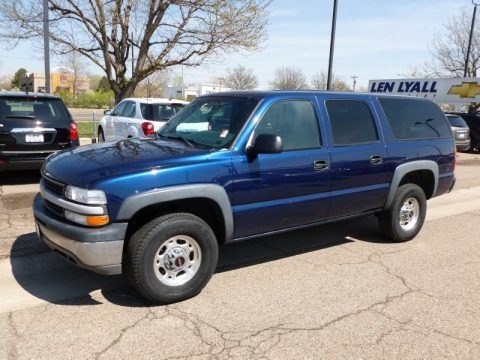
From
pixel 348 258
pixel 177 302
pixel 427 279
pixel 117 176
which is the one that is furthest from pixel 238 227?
pixel 427 279

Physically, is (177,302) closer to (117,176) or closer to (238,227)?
(238,227)

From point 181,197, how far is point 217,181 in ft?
1.16

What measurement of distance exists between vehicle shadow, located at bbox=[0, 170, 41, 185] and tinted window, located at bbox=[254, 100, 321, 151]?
19.2 ft

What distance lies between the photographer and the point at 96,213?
339cm

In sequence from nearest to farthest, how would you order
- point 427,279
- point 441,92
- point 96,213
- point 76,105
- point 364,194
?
point 96,213, point 427,279, point 364,194, point 441,92, point 76,105

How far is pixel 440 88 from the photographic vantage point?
2650cm

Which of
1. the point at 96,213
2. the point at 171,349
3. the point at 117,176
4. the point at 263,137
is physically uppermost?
the point at 263,137

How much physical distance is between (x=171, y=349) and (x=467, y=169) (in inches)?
499

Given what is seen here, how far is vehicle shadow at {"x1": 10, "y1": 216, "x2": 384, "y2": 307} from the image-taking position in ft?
12.8

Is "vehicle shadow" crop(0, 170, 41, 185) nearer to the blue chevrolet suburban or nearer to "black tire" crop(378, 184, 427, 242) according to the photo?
the blue chevrolet suburban

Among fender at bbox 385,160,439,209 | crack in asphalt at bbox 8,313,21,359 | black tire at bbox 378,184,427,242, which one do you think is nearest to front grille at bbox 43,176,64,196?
crack in asphalt at bbox 8,313,21,359

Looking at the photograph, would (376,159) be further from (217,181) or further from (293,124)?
(217,181)

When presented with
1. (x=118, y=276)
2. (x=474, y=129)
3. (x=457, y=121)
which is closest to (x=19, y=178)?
(x=118, y=276)

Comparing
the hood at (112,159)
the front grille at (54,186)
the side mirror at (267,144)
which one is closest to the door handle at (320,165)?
the side mirror at (267,144)
